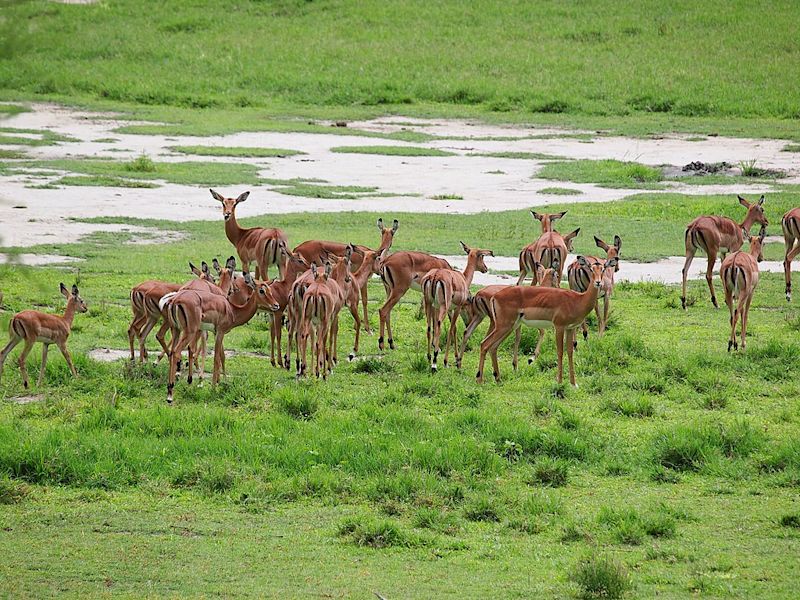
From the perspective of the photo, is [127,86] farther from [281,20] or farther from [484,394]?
[484,394]

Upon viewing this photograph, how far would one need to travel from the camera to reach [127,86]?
37219 millimetres

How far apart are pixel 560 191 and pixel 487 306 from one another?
38.7ft

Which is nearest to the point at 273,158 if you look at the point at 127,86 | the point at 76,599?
the point at 127,86

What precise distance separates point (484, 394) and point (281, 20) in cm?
3656

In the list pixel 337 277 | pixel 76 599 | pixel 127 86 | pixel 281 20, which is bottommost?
pixel 76 599

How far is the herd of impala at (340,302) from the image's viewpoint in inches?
425

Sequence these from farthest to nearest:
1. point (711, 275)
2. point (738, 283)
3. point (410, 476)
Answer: point (711, 275)
point (738, 283)
point (410, 476)

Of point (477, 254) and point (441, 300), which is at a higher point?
point (477, 254)

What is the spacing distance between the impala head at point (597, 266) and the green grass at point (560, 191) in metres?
10.3

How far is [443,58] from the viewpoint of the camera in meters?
40.7

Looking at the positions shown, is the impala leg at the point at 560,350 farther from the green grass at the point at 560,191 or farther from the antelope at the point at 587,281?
the green grass at the point at 560,191

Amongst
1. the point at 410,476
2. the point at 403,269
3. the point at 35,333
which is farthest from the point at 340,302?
the point at 410,476

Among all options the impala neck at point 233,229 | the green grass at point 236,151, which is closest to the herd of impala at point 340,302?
the impala neck at point 233,229

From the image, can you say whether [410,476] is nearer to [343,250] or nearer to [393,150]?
[343,250]
